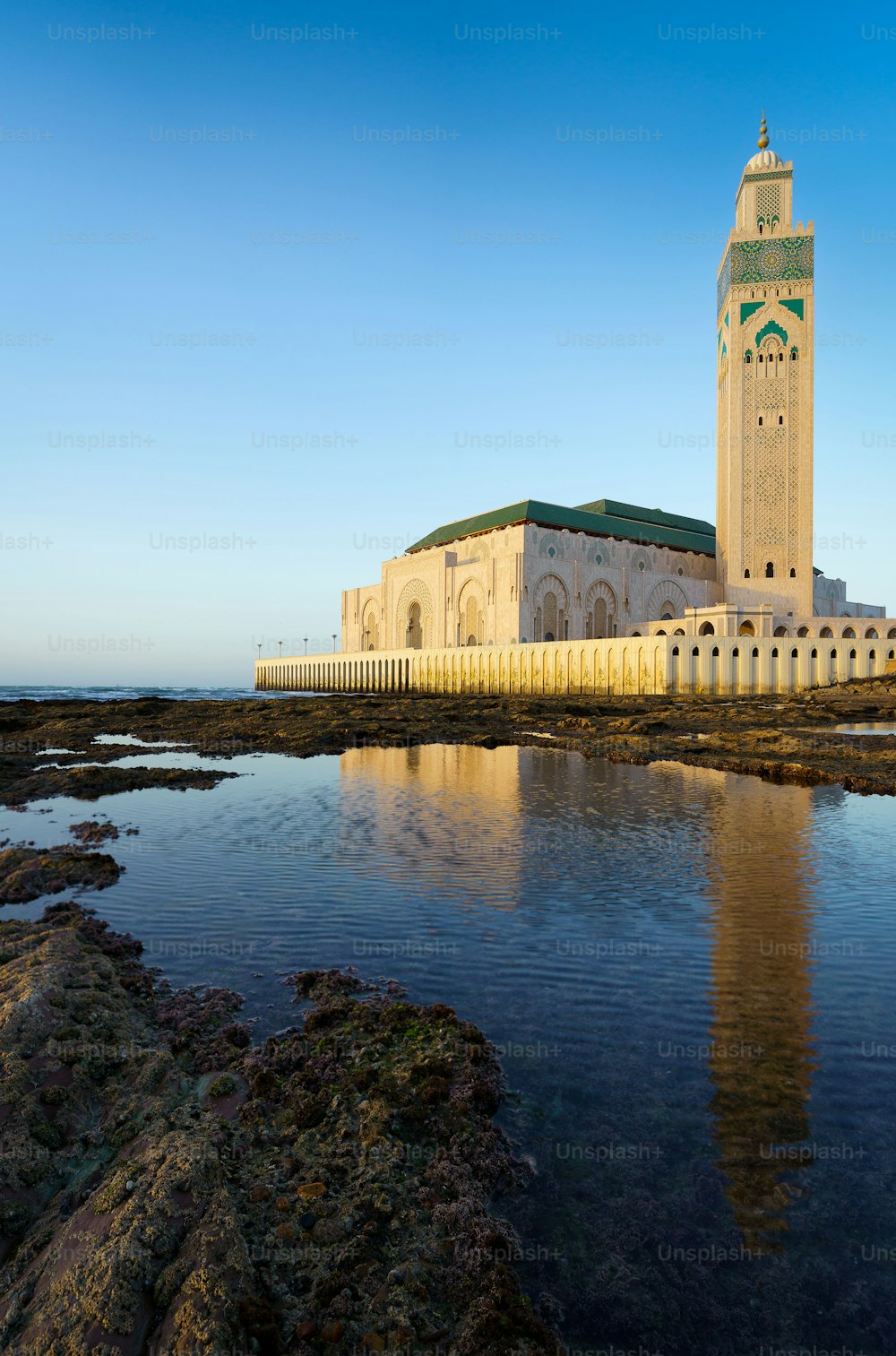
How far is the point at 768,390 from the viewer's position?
2308 inches

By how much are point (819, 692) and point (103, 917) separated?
41.6m

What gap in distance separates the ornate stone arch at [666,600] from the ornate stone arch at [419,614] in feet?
71.7

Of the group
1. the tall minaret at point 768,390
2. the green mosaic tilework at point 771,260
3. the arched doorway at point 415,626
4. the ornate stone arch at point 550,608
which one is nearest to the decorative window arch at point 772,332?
the tall minaret at point 768,390

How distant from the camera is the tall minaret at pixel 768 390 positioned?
190 feet

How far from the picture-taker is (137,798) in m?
13.7

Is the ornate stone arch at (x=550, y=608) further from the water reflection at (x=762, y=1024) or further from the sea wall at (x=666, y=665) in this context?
the water reflection at (x=762, y=1024)

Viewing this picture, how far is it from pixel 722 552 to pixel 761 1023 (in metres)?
64.6

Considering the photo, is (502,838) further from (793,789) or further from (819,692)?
(819,692)

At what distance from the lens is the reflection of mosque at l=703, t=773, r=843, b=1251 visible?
3156mm

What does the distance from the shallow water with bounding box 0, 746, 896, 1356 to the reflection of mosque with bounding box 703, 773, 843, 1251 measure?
0.06ft

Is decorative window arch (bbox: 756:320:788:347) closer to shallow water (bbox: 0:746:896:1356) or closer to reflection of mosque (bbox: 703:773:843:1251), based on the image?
shallow water (bbox: 0:746:896:1356)

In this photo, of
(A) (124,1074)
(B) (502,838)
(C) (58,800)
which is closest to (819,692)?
(B) (502,838)

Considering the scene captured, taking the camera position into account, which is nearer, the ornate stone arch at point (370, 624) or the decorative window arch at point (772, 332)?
the decorative window arch at point (772, 332)

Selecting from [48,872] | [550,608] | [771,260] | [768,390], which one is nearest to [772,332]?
[768,390]
